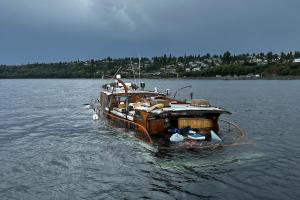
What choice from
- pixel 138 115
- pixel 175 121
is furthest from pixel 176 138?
pixel 138 115

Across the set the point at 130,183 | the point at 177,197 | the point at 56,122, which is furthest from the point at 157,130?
the point at 56,122

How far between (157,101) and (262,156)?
9.57m

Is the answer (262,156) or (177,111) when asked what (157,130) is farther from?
(262,156)

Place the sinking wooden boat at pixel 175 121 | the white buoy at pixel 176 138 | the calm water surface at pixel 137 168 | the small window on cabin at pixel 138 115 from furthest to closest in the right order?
the small window on cabin at pixel 138 115 < the sinking wooden boat at pixel 175 121 < the white buoy at pixel 176 138 < the calm water surface at pixel 137 168

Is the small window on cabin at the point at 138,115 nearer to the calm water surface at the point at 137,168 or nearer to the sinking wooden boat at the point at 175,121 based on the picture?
the sinking wooden boat at the point at 175,121

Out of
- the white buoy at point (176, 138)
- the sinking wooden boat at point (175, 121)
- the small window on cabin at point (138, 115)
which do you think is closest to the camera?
the white buoy at point (176, 138)

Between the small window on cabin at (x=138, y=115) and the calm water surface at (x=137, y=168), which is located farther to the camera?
the small window on cabin at (x=138, y=115)

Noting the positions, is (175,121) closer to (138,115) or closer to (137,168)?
(138,115)

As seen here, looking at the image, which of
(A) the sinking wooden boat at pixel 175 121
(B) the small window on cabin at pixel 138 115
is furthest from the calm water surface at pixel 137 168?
(B) the small window on cabin at pixel 138 115

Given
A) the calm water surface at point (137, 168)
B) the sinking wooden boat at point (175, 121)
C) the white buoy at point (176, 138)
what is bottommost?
the calm water surface at point (137, 168)

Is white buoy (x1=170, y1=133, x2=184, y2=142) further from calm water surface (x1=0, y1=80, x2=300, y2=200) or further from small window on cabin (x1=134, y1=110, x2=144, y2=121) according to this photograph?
small window on cabin (x1=134, y1=110, x2=144, y2=121)

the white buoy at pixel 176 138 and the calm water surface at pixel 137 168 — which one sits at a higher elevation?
the white buoy at pixel 176 138

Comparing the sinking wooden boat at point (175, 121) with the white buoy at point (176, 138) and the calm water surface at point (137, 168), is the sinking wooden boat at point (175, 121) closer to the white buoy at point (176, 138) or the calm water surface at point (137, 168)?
the white buoy at point (176, 138)

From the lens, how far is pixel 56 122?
4762 centimetres
